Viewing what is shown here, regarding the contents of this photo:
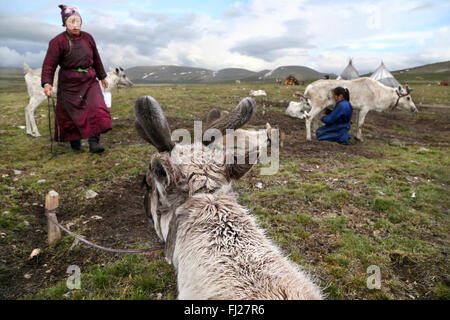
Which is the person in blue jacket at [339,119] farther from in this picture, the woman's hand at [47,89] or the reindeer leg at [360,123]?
the woman's hand at [47,89]

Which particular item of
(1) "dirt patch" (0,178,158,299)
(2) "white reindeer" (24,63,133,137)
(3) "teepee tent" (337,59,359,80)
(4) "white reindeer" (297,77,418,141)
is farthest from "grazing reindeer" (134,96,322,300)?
(3) "teepee tent" (337,59,359,80)

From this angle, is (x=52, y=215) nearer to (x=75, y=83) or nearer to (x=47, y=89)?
(x=47, y=89)

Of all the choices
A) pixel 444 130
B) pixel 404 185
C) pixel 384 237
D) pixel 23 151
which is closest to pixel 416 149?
pixel 404 185

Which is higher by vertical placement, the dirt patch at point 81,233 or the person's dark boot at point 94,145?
the person's dark boot at point 94,145

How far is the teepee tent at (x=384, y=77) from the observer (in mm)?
31047

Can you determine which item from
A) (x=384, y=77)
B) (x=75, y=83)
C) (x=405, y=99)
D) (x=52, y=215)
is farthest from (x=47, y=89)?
(x=384, y=77)

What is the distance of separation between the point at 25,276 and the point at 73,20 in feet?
16.9

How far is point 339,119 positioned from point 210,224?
360 inches

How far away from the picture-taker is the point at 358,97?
10.8 m

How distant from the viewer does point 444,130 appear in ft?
42.3

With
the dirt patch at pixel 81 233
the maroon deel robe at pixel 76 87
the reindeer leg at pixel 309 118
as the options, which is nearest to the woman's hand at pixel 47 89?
the maroon deel robe at pixel 76 87

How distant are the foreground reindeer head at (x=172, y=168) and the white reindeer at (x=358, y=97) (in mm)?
8583

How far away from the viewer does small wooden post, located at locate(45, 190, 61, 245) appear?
11.5 ft

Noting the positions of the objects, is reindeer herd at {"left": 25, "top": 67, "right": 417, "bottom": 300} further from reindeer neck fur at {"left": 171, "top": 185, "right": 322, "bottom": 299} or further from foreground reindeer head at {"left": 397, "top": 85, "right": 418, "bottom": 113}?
foreground reindeer head at {"left": 397, "top": 85, "right": 418, "bottom": 113}
